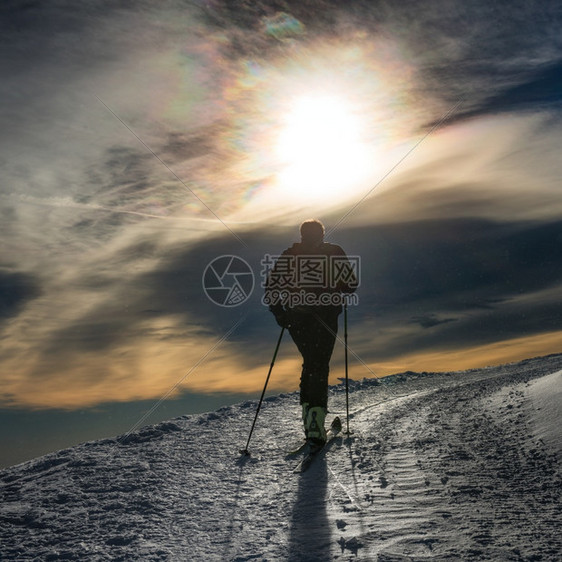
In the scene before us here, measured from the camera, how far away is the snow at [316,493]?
362cm

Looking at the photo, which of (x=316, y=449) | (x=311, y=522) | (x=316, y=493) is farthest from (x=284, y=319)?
(x=311, y=522)

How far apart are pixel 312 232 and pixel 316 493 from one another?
355cm

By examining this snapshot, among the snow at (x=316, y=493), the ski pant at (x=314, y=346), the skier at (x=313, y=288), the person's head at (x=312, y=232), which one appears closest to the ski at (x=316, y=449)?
the snow at (x=316, y=493)

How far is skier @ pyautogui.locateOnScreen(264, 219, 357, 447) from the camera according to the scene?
23.1 ft

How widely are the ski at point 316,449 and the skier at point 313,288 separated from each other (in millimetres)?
775

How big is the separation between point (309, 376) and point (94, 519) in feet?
10.5

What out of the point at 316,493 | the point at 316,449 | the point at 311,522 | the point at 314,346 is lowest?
the point at 311,522

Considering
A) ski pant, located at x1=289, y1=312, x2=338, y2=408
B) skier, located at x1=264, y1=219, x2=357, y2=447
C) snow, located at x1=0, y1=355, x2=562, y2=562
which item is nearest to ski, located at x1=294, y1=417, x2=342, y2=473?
snow, located at x1=0, y1=355, x2=562, y2=562

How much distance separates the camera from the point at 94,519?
14.7 feet

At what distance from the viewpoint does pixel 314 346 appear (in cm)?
704

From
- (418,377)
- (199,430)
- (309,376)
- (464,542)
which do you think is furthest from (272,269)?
(418,377)

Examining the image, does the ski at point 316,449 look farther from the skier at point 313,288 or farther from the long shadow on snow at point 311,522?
the skier at point 313,288

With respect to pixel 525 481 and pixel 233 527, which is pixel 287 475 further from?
pixel 525 481

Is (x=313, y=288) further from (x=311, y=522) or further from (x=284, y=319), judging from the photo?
(x=311, y=522)
